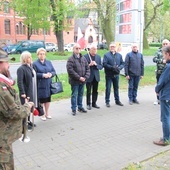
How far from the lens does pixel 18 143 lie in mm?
5461

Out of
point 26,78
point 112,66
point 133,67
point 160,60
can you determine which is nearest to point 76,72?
point 112,66

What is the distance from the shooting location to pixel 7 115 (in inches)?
114

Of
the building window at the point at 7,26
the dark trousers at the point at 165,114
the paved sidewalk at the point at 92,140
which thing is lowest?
the paved sidewalk at the point at 92,140

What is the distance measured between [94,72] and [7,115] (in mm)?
5179

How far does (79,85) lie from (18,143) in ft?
8.46

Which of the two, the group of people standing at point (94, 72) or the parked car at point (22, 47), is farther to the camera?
the parked car at point (22, 47)

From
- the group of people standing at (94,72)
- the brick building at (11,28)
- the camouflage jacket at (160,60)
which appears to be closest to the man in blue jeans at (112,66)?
the group of people standing at (94,72)

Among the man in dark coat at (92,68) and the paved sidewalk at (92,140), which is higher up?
the man in dark coat at (92,68)

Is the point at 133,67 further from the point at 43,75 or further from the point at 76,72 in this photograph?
the point at 43,75

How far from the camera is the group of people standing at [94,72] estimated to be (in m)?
7.29

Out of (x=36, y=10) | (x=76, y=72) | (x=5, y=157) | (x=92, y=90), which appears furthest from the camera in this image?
(x=36, y=10)

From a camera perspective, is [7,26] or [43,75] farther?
[7,26]

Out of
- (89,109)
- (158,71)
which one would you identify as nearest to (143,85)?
(158,71)

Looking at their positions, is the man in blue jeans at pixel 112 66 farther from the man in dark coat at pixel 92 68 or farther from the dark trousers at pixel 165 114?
the dark trousers at pixel 165 114
